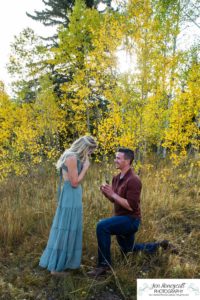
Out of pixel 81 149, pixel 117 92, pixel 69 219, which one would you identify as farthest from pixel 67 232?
pixel 117 92

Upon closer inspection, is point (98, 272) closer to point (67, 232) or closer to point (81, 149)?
point (67, 232)

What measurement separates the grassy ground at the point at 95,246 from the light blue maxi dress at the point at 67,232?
0.18m

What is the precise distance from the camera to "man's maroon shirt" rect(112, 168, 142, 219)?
3.24 metres

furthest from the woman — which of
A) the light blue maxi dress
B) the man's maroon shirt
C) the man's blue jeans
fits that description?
the man's maroon shirt

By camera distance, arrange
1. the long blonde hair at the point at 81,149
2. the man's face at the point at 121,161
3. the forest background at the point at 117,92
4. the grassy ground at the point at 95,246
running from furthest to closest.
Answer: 1. the forest background at the point at 117,92
2. the man's face at the point at 121,161
3. the long blonde hair at the point at 81,149
4. the grassy ground at the point at 95,246

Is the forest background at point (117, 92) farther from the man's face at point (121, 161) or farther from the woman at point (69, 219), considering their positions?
the man's face at point (121, 161)

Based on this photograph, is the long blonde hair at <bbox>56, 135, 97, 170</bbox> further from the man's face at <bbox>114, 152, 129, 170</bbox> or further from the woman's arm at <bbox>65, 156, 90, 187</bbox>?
the man's face at <bbox>114, 152, 129, 170</bbox>

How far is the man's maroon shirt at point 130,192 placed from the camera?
324cm

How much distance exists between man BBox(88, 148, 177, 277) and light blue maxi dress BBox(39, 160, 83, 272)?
0.30 meters

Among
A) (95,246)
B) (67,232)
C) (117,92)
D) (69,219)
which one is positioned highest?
(117,92)

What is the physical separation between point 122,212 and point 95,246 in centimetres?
96

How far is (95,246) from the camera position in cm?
398

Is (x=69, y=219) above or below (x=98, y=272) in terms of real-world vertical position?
above

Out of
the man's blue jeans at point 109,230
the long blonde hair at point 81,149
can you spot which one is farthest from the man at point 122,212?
the long blonde hair at point 81,149
